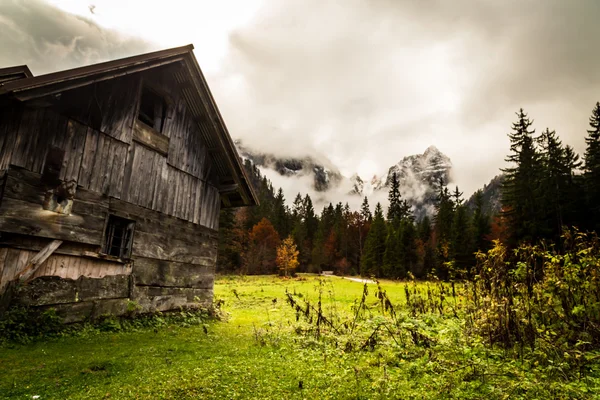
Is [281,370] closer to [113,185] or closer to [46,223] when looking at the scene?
[46,223]

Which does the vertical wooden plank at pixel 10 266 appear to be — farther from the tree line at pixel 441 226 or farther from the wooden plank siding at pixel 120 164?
the tree line at pixel 441 226

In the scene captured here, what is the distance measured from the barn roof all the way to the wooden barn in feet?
0.14

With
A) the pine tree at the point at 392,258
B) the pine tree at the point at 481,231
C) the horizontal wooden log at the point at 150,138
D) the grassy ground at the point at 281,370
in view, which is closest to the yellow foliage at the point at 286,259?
the pine tree at the point at 392,258

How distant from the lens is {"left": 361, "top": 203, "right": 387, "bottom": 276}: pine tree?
234ft

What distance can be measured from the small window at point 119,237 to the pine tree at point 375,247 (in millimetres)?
64189

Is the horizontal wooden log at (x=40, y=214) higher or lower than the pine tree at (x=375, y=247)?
lower

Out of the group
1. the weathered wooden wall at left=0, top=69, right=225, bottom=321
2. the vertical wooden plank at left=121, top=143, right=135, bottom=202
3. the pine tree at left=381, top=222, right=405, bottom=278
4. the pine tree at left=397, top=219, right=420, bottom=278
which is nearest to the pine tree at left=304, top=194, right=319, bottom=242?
the pine tree at left=381, top=222, right=405, bottom=278

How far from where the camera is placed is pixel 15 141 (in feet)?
27.9

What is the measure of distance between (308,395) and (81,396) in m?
3.59

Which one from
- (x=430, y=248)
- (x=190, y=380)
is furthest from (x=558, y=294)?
(x=430, y=248)

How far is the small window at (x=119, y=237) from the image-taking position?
10.8 meters

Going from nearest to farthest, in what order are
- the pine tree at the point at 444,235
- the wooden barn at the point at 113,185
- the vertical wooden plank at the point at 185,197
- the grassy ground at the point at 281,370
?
the grassy ground at the point at 281,370 → the wooden barn at the point at 113,185 → the vertical wooden plank at the point at 185,197 → the pine tree at the point at 444,235

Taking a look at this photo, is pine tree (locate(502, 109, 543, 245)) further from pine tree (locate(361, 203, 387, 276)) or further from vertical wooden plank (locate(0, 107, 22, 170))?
vertical wooden plank (locate(0, 107, 22, 170))

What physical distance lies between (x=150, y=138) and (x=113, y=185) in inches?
92.1
